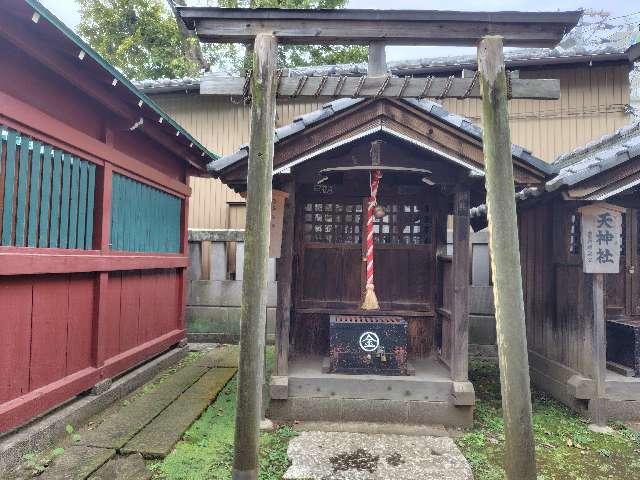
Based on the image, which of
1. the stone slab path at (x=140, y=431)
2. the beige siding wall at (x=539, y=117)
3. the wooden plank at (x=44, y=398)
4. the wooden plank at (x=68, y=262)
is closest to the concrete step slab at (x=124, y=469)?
the stone slab path at (x=140, y=431)

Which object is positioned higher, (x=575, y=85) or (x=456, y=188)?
(x=575, y=85)

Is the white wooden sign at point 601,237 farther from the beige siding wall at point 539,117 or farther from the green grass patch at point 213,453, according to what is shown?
the beige siding wall at point 539,117

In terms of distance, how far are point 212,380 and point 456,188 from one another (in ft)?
17.0

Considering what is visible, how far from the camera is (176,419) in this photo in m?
5.57

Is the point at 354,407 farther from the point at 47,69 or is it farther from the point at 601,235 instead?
the point at 47,69

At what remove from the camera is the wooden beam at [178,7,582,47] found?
156 inches

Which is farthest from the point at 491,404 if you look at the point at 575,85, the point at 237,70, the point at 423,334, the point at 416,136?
the point at 237,70

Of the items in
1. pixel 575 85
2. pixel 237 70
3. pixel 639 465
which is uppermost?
pixel 237 70

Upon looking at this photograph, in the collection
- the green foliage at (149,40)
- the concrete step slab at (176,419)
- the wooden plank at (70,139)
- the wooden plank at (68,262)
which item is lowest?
the concrete step slab at (176,419)

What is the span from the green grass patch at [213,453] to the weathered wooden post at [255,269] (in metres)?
1.06

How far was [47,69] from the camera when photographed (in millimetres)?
4898

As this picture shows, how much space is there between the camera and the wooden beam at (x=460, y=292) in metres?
5.77

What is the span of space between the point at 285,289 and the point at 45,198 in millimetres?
3192

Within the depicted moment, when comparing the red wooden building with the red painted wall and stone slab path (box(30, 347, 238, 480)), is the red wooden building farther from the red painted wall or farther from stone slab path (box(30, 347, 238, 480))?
stone slab path (box(30, 347, 238, 480))
